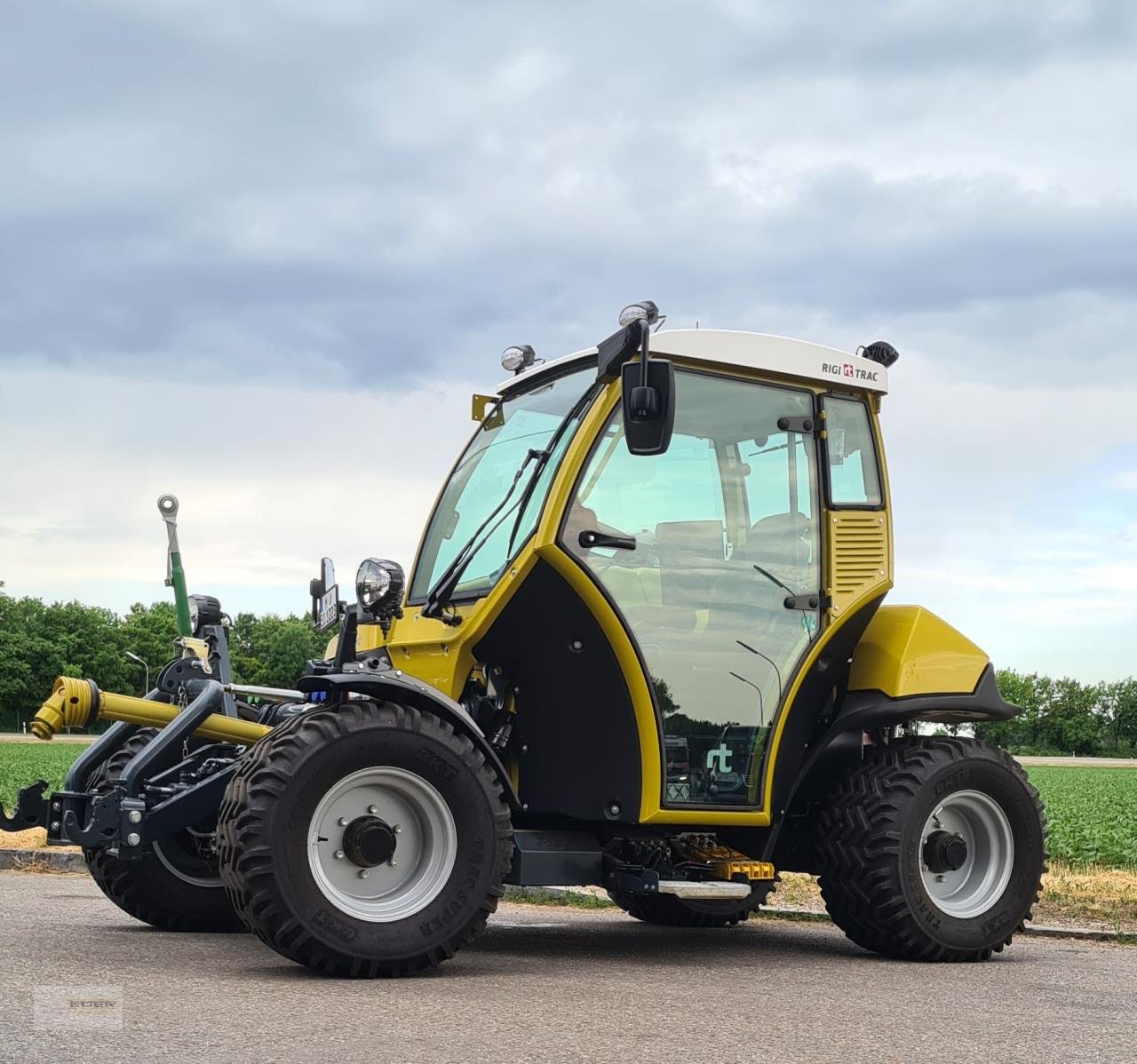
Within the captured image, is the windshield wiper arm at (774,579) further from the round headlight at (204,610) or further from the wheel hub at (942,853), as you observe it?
the round headlight at (204,610)

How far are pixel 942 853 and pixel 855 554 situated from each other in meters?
1.51

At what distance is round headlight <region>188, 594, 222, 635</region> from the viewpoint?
8.73 metres

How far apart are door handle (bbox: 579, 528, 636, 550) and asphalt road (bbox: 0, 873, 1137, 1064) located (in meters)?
1.84

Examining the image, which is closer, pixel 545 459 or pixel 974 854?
pixel 545 459

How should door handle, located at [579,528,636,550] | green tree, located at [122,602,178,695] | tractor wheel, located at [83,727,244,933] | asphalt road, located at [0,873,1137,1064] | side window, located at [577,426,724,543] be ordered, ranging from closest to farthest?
1. asphalt road, located at [0,873,1137,1064]
2. door handle, located at [579,528,636,550]
3. side window, located at [577,426,724,543]
4. tractor wheel, located at [83,727,244,933]
5. green tree, located at [122,602,178,695]

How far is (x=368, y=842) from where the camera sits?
632 centimetres

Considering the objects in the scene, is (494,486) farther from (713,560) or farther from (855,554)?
(855,554)

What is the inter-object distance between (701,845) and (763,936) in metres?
1.46

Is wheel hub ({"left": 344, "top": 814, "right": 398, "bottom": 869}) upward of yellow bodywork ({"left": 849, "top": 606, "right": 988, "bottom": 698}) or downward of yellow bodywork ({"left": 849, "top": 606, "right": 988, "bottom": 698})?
downward

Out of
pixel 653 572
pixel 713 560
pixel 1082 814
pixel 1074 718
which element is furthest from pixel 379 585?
pixel 1074 718

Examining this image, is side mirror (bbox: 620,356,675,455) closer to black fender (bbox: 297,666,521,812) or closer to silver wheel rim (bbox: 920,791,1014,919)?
black fender (bbox: 297,666,521,812)

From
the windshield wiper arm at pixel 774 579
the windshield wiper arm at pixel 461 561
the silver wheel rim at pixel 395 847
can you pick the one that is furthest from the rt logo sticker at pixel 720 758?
the silver wheel rim at pixel 395 847

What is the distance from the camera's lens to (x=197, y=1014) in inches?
202
